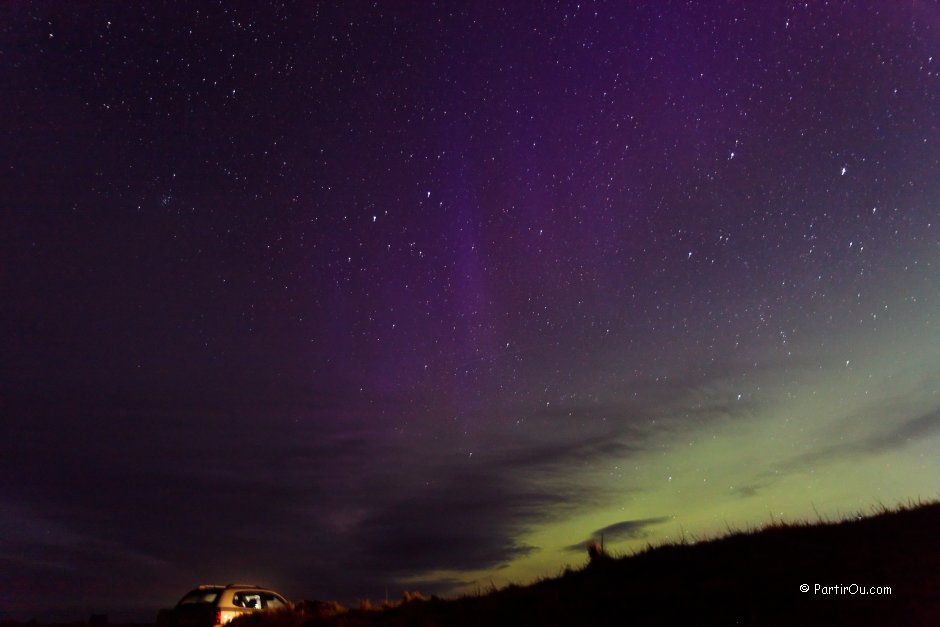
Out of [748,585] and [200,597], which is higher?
[200,597]

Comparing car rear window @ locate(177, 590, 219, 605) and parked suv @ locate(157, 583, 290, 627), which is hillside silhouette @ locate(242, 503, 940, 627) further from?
car rear window @ locate(177, 590, 219, 605)

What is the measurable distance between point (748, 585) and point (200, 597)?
42.9 feet

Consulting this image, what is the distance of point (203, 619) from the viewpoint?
17.1m

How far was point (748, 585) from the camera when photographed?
10.4 metres

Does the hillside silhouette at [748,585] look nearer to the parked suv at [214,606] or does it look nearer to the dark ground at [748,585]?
the dark ground at [748,585]

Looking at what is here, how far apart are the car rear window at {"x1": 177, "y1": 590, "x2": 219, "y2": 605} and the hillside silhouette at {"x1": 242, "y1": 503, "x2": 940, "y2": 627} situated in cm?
356

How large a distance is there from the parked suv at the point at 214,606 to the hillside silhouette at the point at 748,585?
10.1ft

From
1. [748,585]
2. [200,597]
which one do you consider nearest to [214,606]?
[200,597]

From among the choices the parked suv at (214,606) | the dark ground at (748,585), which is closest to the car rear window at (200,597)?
the parked suv at (214,606)

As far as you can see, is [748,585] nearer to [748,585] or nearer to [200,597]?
[748,585]

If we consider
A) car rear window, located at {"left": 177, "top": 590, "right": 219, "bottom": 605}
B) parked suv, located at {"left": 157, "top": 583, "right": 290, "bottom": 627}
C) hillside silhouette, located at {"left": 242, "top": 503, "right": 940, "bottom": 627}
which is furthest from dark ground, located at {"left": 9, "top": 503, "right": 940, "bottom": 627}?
car rear window, located at {"left": 177, "top": 590, "right": 219, "bottom": 605}

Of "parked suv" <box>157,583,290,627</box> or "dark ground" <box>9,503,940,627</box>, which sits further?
"parked suv" <box>157,583,290,627</box>

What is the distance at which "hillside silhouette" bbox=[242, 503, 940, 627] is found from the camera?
29.8ft

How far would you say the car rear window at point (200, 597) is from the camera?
57.4 feet
